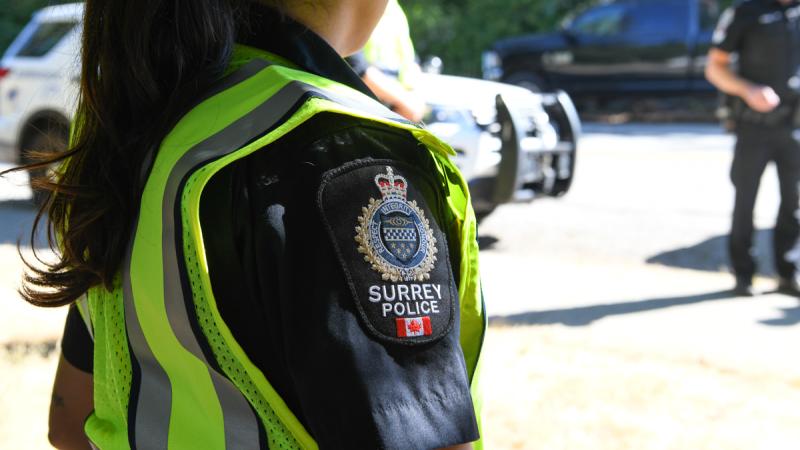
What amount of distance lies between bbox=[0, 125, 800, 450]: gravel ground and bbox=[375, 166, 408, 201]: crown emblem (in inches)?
42.7

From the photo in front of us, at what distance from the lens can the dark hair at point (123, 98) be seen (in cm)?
108

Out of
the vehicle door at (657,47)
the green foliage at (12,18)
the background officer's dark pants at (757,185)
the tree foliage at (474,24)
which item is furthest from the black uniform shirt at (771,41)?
the tree foliage at (474,24)

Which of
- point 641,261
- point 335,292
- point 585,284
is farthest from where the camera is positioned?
point 641,261

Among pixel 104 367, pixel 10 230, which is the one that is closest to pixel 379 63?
pixel 104 367

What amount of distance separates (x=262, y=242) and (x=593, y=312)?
5.20 m

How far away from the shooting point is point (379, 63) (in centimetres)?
460

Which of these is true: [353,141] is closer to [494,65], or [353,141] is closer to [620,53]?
[620,53]

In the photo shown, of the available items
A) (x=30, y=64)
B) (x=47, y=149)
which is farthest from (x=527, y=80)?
(x=47, y=149)

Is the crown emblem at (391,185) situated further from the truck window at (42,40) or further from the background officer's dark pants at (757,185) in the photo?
the truck window at (42,40)

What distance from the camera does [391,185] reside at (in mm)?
950

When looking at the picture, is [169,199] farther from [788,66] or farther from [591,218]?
[591,218]

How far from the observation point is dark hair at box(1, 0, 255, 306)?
1082 millimetres

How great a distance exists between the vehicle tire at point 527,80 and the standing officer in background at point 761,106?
12.3 metres

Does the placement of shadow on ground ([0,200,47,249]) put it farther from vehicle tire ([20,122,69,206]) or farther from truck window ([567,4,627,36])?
truck window ([567,4,627,36])
